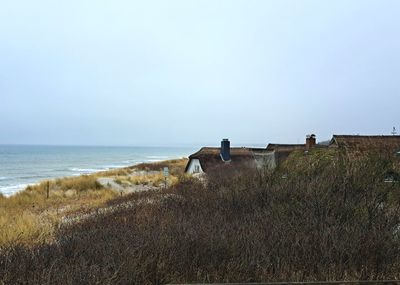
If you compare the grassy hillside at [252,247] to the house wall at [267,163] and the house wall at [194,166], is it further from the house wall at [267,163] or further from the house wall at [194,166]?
the house wall at [194,166]

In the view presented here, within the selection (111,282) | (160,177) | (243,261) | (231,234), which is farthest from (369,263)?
(160,177)

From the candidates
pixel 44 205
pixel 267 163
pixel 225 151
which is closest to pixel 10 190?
pixel 44 205

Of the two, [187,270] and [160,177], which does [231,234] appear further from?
[160,177]

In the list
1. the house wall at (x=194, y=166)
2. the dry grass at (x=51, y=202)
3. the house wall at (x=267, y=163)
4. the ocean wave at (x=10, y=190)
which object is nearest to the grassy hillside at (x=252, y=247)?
the dry grass at (x=51, y=202)

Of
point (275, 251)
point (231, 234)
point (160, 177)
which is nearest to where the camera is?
point (275, 251)

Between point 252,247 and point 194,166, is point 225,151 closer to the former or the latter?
point 194,166

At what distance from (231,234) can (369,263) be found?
2.18 meters

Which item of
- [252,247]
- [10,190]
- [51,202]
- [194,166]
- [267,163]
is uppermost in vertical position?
[267,163]

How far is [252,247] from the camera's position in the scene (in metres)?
5.90

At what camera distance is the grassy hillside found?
4879mm

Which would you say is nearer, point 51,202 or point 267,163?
point 267,163

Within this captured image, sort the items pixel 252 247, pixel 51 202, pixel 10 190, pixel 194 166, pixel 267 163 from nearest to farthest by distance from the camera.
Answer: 1. pixel 252 247
2. pixel 267 163
3. pixel 51 202
4. pixel 10 190
5. pixel 194 166

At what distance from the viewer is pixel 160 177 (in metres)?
38.1

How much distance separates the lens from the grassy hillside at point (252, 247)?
16.0 ft
